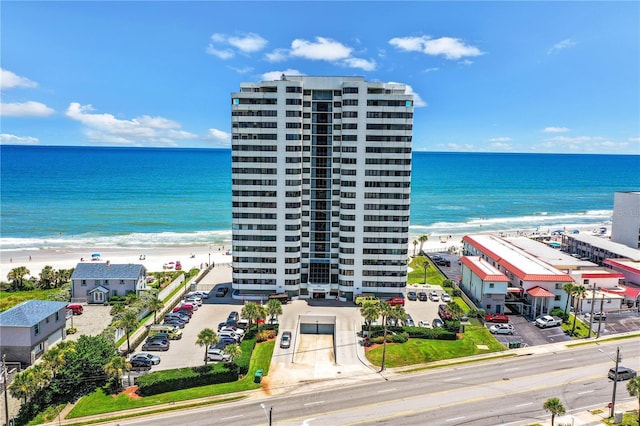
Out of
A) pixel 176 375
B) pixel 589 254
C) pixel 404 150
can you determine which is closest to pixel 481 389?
pixel 176 375

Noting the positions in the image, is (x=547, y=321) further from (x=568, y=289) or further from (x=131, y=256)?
(x=131, y=256)

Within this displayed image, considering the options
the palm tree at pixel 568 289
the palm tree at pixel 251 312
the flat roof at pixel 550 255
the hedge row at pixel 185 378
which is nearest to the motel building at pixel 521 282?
the palm tree at pixel 568 289

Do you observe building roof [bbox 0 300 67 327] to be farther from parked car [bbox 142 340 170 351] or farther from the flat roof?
the flat roof

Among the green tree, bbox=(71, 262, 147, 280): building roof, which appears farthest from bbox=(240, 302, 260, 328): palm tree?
the green tree

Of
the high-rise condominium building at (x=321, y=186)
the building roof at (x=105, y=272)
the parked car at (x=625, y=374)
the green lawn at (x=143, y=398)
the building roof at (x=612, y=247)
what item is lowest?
the green lawn at (x=143, y=398)

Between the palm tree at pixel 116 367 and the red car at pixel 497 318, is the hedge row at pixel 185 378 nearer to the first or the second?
the palm tree at pixel 116 367

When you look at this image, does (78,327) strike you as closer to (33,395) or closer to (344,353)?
(33,395)

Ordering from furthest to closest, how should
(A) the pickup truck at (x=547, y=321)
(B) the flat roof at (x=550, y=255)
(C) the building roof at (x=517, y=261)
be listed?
(B) the flat roof at (x=550, y=255)
(C) the building roof at (x=517, y=261)
(A) the pickup truck at (x=547, y=321)
